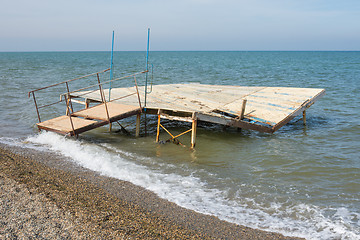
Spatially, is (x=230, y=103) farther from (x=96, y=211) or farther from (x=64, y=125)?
(x=96, y=211)

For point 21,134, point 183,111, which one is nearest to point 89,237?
point 183,111

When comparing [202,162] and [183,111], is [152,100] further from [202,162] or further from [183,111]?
[202,162]

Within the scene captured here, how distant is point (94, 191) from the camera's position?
703cm

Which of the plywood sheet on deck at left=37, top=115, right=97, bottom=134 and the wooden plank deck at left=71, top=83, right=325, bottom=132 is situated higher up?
the wooden plank deck at left=71, top=83, right=325, bottom=132

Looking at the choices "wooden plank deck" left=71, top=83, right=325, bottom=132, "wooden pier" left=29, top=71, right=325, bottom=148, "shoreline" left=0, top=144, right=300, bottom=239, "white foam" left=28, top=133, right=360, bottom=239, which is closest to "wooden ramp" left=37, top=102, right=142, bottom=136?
"wooden pier" left=29, top=71, right=325, bottom=148

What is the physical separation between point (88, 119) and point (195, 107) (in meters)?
3.87

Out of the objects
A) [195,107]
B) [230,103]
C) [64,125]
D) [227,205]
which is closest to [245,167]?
[227,205]

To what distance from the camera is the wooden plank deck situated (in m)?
10.9

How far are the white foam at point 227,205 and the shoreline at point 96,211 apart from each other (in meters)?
0.31

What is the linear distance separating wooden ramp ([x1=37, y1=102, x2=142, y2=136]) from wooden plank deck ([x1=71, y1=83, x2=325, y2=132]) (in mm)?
731

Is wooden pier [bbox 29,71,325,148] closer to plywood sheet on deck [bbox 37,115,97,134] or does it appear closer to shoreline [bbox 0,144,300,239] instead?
plywood sheet on deck [bbox 37,115,97,134]

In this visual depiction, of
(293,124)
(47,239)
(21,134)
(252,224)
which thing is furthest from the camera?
(293,124)

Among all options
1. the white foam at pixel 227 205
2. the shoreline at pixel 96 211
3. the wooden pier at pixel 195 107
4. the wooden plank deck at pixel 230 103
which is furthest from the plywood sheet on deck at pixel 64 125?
the wooden plank deck at pixel 230 103

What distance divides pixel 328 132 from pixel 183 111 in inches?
277
